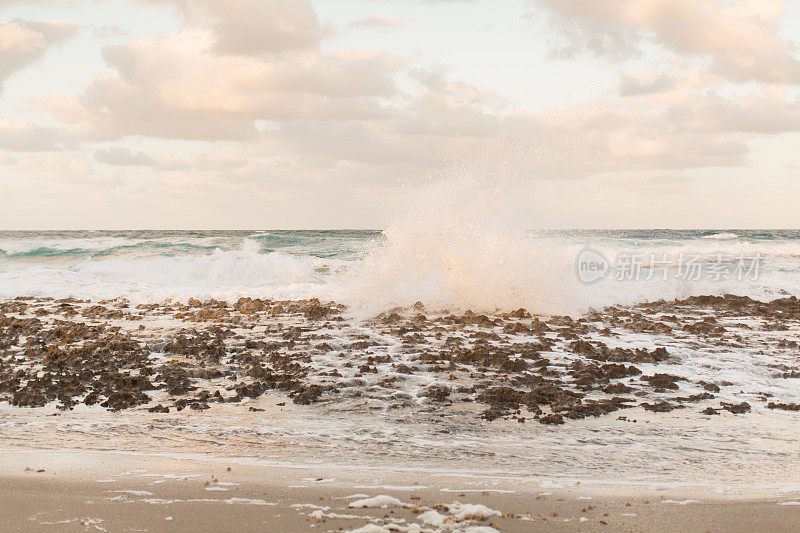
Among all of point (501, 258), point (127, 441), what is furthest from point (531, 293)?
point (127, 441)

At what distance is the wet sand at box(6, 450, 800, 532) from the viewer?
143 inches

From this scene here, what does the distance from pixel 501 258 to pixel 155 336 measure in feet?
22.8

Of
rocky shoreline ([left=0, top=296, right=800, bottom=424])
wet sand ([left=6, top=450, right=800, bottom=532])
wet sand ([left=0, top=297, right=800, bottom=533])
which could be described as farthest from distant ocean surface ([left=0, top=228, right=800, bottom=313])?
wet sand ([left=6, top=450, right=800, bottom=532])

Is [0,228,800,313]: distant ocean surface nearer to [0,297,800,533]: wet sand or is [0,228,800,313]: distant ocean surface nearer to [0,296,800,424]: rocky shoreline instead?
[0,296,800,424]: rocky shoreline

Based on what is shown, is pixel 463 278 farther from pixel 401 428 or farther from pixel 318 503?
pixel 318 503

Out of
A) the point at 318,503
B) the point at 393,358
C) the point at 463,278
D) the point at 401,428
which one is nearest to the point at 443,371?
the point at 393,358

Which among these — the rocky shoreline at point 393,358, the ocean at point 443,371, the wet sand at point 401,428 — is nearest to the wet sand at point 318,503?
the wet sand at point 401,428

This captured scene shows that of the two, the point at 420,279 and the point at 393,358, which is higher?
the point at 420,279

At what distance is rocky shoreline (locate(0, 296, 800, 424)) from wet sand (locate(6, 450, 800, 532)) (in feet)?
5.42

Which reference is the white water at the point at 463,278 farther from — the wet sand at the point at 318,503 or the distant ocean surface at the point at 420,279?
the wet sand at the point at 318,503

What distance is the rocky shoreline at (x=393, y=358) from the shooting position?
6434 mm

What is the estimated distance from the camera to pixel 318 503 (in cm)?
392

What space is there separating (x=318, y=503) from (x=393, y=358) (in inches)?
174

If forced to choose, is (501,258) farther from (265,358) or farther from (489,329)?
(265,358)
